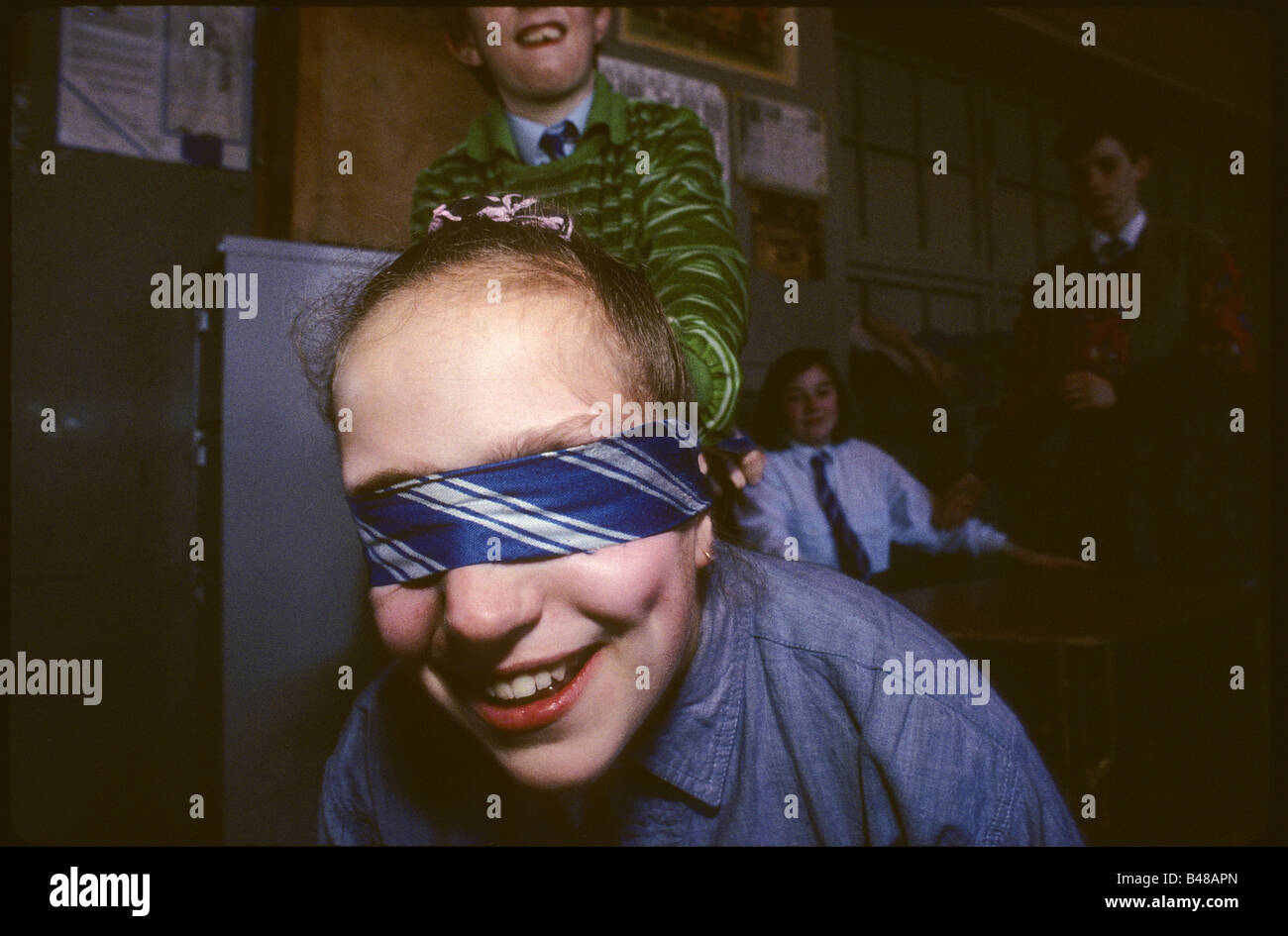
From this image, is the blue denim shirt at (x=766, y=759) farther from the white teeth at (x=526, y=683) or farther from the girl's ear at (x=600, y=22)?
the girl's ear at (x=600, y=22)

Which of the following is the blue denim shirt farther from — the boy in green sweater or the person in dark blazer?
the person in dark blazer

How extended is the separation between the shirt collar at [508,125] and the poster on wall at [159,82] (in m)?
0.62

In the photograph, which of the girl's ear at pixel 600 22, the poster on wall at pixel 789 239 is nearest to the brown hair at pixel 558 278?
the girl's ear at pixel 600 22

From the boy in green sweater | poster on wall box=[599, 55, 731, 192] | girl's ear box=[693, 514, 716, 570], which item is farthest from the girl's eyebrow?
poster on wall box=[599, 55, 731, 192]

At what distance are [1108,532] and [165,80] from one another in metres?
1.86

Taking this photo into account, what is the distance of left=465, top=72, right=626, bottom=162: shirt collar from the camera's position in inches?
45.6

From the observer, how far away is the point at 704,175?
1.16 m

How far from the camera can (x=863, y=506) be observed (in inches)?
51.9

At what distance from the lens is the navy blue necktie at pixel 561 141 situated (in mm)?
1155

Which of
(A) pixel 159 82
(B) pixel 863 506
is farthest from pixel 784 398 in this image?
(A) pixel 159 82

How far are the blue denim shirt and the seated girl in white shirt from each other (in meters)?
0.40

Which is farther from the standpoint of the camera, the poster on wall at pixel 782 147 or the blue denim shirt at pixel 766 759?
the poster on wall at pixel 782 147

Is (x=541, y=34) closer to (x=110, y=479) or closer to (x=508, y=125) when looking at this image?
(x=508, y=125)

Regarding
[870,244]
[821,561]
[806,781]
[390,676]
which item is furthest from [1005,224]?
[390,676]
